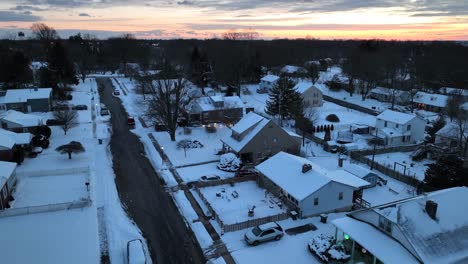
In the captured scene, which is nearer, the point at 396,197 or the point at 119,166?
the point at 396,197

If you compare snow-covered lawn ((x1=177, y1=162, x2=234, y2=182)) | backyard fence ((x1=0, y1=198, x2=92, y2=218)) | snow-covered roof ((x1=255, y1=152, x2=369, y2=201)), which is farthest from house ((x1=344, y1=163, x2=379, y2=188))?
backyard fence ((x1=0, y1=198, x2=92, y2=218))

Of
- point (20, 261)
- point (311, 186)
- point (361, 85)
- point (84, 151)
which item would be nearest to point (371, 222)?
point (311, 186)

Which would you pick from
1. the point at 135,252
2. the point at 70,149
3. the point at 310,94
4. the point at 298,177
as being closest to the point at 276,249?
the point at 298,177

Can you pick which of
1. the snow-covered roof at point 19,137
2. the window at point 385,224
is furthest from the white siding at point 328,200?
the snow-covered roof at point 19,137

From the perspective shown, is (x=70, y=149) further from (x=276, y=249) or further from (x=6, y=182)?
(x=276, y=249)

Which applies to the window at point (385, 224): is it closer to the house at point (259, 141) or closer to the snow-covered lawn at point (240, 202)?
the snow-covered lawn at point (240, 202)

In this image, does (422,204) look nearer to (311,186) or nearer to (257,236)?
(311,186)
